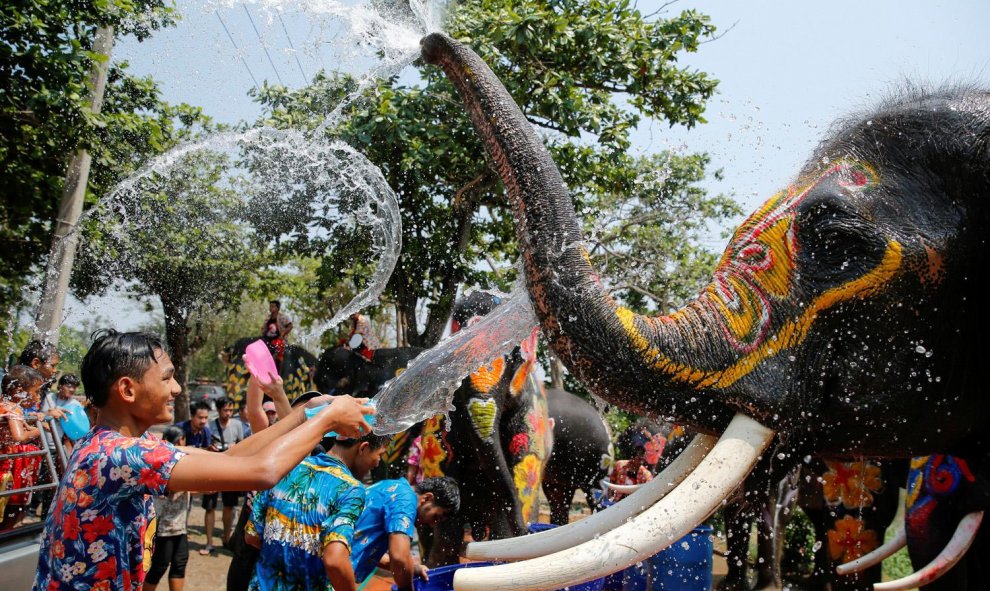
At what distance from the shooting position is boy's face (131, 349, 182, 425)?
7.77ft

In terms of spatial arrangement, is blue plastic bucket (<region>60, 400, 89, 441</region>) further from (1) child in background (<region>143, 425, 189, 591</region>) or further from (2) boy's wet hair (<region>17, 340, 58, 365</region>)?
(1) child in background (<region>143, 425, 189, 591</region>)

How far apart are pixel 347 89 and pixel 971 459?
304 inches

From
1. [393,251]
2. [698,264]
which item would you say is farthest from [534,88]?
[698,264]

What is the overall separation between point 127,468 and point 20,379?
179 inches

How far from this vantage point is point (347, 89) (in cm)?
910

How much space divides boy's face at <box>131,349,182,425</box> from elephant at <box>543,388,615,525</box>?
581 cm

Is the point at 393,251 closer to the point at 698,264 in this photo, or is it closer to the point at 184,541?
the point at 184,541

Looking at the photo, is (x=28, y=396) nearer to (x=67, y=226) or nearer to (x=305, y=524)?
(x=67, y=226)

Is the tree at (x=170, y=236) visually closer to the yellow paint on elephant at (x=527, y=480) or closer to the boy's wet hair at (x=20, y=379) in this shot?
the boy's wet hair at (x=20, y=379)

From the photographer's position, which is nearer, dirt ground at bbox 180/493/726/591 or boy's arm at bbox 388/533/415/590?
boy's arm at bbox 388/533/415/590

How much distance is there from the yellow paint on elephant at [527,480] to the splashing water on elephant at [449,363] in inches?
55.1

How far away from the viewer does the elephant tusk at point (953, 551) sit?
283 cm

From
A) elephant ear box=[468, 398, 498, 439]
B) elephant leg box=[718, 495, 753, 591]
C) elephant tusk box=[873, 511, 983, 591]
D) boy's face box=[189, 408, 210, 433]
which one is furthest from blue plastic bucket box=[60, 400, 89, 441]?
elephant tusk box=[873, 511, 983, 591]

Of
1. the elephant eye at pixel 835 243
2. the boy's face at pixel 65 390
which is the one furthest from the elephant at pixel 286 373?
the elephant eye at pixel 835 243
